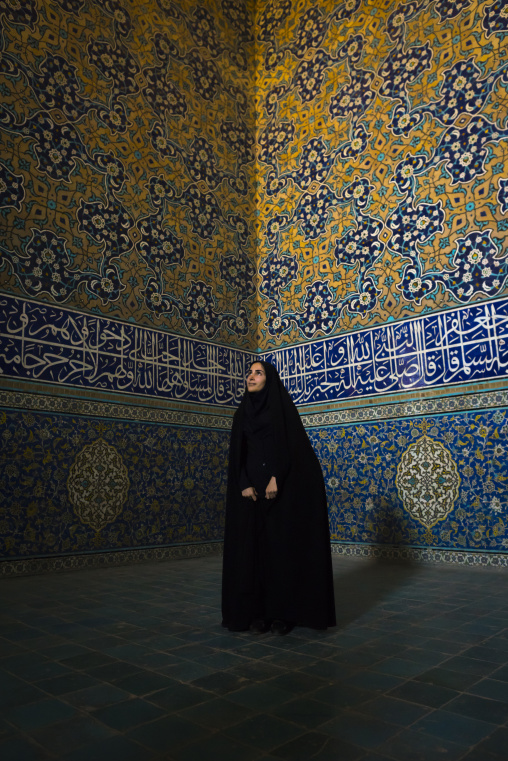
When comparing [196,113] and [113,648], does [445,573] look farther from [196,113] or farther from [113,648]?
[196,113]

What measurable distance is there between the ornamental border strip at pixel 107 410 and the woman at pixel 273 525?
1.76m

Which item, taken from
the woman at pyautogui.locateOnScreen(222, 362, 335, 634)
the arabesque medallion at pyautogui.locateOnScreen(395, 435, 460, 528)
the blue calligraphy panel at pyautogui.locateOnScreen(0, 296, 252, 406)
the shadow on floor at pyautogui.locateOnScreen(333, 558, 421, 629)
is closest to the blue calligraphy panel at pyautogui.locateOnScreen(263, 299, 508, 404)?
the arabesque medallion at pyautogui.locateOnScreen(395, 435, 460, 528)

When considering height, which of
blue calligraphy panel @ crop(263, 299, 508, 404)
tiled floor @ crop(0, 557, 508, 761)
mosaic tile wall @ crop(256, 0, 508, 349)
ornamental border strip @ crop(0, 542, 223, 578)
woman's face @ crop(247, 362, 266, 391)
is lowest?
tiled floor @ crop(0, 557, 508, 761)

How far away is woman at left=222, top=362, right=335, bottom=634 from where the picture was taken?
239cm

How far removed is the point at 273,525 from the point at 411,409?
2.13m

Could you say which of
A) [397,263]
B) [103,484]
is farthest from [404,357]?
[103,484]

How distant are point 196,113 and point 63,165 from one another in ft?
5.60

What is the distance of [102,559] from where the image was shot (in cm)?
402

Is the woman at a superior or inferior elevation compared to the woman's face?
Result: inferior

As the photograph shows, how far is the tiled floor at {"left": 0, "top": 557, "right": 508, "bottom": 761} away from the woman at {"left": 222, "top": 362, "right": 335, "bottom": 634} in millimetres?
121

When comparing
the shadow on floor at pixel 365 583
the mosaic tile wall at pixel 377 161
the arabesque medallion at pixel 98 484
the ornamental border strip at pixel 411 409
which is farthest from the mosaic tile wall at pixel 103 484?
the mosaic tile wall at pixel 377 161

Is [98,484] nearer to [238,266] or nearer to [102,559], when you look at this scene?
[102,559]

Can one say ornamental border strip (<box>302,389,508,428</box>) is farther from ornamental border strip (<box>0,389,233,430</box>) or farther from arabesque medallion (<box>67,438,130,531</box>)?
arabesque medallion (<box>67,438,130,531</box>)

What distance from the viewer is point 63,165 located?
426cm
